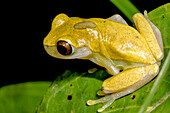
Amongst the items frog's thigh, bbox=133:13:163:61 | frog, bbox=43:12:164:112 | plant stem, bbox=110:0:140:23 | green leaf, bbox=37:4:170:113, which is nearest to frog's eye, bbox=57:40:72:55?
frog, bbox=43:12:164:112

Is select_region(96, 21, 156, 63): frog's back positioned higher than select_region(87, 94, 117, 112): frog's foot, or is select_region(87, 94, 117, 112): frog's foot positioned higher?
select_region(96, 21, 156, 63): frog's back

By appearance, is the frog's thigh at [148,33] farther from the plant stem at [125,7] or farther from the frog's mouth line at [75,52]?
the frog's mouth line at [75,52]

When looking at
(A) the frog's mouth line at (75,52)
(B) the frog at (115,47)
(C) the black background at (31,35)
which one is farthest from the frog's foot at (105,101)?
(C) the black background at (31,35)

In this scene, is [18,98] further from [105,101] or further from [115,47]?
[115,47]

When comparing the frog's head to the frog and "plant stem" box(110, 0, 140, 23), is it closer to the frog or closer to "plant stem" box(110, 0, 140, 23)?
the frog

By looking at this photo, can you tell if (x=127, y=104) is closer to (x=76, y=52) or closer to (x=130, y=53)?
(x=130, y=53)
